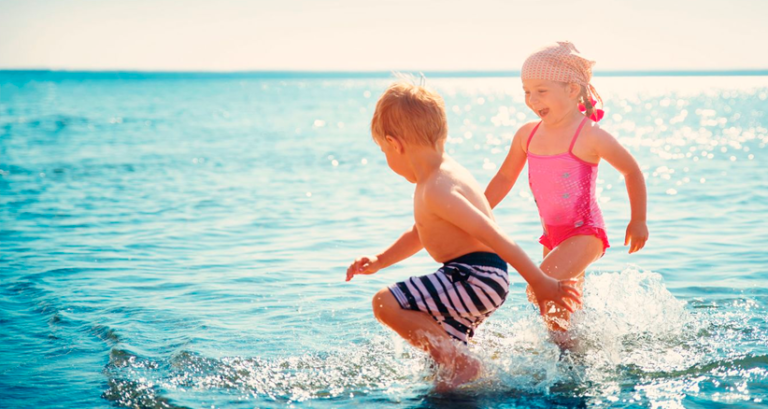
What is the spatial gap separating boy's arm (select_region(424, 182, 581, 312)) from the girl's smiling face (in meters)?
1.09

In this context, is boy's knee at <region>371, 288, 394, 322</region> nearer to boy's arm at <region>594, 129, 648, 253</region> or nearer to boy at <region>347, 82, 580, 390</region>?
boy at <region>347, 82, 580, 390</region>

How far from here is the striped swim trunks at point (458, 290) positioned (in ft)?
11.8

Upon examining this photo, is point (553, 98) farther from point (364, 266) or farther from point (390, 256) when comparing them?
point (364, 266)

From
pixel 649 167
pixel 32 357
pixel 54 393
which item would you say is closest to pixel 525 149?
pixel 54 393

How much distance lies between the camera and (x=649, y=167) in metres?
16.8

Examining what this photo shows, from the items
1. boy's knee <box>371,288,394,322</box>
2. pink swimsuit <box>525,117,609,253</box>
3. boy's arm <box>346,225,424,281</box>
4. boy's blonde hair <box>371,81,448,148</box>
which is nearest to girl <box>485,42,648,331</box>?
pink swimsuit <box>525,117,609,253</box>

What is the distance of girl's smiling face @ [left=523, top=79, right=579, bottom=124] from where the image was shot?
430 centimetres

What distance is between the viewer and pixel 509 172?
4605 millimetres

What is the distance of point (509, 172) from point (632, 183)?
0.76 m

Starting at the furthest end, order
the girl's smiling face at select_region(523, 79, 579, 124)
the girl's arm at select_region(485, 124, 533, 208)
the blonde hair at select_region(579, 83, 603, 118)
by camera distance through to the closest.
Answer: the girl's arm at select_region(485, 124, 533, 208) → the blonde hair at select_region(579, 83, 603, 118) → the girl's smiling face at select_region(523, 79, 579, 124)

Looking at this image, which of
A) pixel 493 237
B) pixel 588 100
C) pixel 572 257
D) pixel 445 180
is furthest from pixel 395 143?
pixel 588 100

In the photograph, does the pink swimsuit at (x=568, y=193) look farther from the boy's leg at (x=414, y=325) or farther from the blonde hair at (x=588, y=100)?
the boy's leg at (x=414, y=325)

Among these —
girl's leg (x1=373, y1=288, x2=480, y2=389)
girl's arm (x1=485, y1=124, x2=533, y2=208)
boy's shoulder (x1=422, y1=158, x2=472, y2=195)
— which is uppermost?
girl's arm (x1=485, y1=124, x2=533, y2=208)

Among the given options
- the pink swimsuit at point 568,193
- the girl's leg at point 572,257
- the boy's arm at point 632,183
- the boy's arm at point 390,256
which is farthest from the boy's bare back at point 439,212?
the boy's arm at point 632,183
